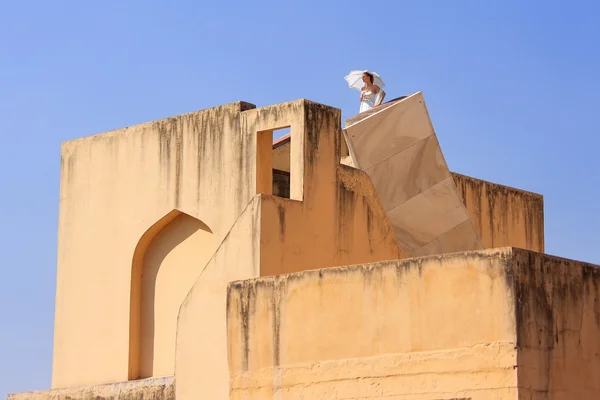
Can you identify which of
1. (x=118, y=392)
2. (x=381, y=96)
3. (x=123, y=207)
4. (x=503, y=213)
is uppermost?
(x=381, y=96)

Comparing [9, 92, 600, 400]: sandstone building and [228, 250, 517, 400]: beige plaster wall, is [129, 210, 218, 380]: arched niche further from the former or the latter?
[228, 250, 517, 400]: beige plaster wall

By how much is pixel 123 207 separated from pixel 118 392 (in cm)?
217

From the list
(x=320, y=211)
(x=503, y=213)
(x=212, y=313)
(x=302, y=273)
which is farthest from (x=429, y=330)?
(x=503, y=213)

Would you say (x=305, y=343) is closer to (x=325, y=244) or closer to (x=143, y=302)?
(x=325, y=244)

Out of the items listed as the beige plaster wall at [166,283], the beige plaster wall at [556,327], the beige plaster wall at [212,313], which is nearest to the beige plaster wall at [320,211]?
the beige plaster wall at [212,313]

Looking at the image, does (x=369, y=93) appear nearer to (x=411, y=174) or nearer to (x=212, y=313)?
(x=411, y=174)

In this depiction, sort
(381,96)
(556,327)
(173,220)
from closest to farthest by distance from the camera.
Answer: (556,327)
(381,96)
(173,220)

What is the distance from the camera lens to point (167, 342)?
1391 centimetres

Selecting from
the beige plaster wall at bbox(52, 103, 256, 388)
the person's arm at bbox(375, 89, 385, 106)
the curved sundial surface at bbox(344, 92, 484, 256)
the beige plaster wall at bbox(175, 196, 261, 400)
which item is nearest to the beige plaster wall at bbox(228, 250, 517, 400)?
the beige plaster wall at bbox(175, 196, 261, 400)

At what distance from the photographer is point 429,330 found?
31.8ft

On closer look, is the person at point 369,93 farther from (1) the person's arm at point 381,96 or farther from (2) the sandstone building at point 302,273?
(2) the sandstone building at point 302,273

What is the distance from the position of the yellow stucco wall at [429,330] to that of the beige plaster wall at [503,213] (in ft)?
19.3

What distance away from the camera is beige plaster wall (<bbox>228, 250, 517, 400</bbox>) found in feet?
30.7

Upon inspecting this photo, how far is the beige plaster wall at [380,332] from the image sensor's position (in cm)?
934
